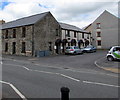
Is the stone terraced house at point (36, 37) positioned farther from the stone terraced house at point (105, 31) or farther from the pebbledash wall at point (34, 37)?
the stone terraced house at point (105, 31)

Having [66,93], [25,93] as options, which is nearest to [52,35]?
[25,93]

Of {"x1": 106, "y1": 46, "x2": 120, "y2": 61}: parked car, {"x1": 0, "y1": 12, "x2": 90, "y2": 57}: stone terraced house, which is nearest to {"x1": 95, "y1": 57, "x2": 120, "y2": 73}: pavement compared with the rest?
{"x1": 106, "y1": 46, "x2": 120, "y2": 61}: parked car

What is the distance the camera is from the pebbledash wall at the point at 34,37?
23.9 m

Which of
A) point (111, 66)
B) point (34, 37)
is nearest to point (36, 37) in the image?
point (34, 37)

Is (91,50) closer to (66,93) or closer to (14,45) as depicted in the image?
(14,45)

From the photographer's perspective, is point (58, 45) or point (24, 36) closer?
point (24, 36)

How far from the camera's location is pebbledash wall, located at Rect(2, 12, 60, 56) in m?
23.9

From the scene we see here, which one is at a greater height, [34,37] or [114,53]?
[34,37]

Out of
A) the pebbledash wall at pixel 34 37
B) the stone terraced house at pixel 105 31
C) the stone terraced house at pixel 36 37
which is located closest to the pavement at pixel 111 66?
the stone terraced house at pixel 36 37

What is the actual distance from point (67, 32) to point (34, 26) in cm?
1023

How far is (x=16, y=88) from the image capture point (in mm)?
6344

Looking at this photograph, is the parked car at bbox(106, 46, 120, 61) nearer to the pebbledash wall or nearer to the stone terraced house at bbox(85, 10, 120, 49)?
the pebbledash wall

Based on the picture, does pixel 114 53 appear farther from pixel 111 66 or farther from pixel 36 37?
pixel 36 37

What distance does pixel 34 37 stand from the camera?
77.8 feet
